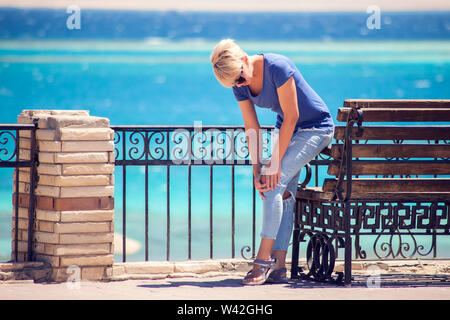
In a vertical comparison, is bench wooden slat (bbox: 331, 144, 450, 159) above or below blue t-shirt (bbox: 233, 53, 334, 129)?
below

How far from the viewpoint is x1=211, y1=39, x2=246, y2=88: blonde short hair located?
14.8 feet

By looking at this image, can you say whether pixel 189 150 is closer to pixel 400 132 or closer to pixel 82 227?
pixel 82 227

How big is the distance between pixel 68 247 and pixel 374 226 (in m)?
1.99

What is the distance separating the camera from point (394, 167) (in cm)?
479

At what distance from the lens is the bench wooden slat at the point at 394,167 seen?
476 centimetres

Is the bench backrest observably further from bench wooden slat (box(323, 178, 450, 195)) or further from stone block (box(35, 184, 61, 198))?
stone block (box(35, 184, 61, 198))

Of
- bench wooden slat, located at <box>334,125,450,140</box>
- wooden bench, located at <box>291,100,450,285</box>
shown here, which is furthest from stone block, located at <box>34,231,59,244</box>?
bench wooden slat, located at <box>334,125,450,140</box>

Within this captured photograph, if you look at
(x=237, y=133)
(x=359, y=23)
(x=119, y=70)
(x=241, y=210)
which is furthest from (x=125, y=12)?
(x=237, y=133)

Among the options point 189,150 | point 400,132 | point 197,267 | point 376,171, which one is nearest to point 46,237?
point 197,267

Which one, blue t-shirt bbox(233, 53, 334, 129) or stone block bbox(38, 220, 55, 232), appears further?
stone block bbox(38, 220, 55, 232)

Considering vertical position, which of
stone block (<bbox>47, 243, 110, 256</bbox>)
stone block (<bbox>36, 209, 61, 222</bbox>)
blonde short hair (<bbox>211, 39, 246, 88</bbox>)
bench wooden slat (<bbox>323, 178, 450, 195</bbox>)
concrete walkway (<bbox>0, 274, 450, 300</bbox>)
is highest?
blonde short hair (<bbox>211, 39, 246, 88</bbox>)

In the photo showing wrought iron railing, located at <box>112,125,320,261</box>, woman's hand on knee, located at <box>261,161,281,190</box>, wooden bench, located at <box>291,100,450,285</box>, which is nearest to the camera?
woman's hand on knee, located at <box>261,161,281,190</box>

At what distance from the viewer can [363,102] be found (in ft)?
16.2

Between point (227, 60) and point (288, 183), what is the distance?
92 centimetres
